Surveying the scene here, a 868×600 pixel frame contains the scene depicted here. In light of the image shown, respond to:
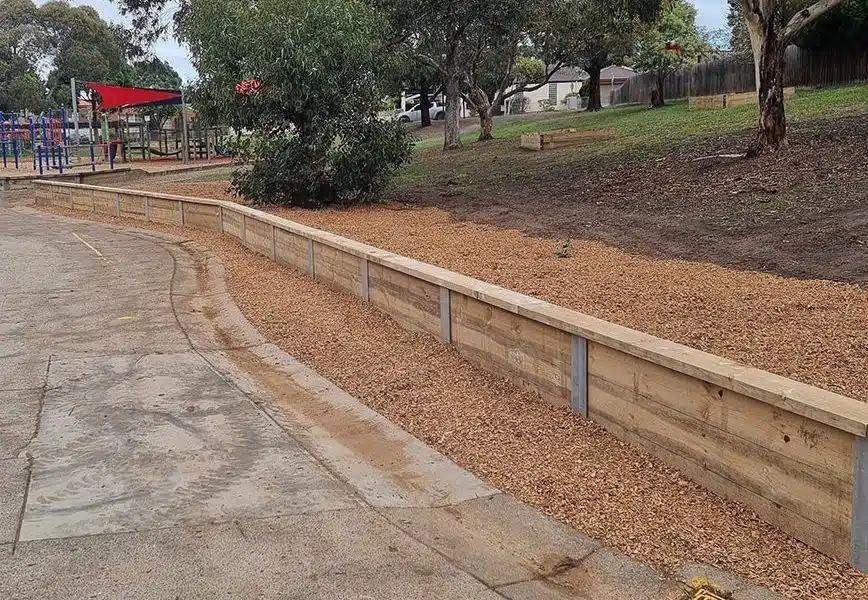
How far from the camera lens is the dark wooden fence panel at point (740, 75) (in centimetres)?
2912

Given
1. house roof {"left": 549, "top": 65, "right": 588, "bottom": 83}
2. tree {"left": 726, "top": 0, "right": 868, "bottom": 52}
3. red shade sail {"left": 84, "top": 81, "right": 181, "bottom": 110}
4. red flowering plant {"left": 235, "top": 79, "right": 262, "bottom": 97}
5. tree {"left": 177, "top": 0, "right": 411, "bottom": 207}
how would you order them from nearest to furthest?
tree {"left": 177, "top": 0, "right": 411, "bottom": 207}, red flowering plant {"left": 235, "top": 79, "right": 262, "bottom": 97}, tree {"left": 726, "top": 0, "right": 868, "bottom": 52}, red shade sail {"left": 84, "top": 81, "right": 181, "bottom": 110}, house roof {"left": 549, "top": 65, "right": 588, "bottom": 83}

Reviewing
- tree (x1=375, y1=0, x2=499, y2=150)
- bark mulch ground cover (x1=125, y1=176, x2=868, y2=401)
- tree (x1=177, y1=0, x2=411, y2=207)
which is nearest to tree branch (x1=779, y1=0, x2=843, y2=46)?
bark mulch ground cover (x1=125, y1=176, x2=868, y2=401)

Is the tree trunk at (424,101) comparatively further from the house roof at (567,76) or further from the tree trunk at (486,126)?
the house roof at (567,76)

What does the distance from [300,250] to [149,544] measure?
699 cm

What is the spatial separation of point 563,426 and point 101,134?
33323mm

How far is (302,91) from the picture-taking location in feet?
51.1

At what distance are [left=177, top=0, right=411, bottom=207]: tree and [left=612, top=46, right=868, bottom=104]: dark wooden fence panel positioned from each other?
18553mm

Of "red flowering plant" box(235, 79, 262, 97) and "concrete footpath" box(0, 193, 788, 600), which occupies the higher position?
"red flowering plant" box(235, 79, 262, 97)

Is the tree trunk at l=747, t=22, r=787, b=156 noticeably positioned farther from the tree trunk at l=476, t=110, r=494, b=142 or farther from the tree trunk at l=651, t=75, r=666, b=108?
the tree trunk at l=651, t=75, r=666, b=108

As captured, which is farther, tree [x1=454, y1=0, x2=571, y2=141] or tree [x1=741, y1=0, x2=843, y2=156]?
tree [x1=454, y1=0, x2=571, y2=141]

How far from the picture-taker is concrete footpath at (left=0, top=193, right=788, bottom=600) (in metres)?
3.78

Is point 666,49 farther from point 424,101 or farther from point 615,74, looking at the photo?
point 615,74

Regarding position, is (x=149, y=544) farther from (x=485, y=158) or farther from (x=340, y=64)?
(x=485, y=158)

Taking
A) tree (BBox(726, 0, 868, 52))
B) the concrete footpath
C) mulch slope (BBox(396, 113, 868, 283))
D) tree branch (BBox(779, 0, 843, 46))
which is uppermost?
tree (BBox(726, 0, 868, 52))
